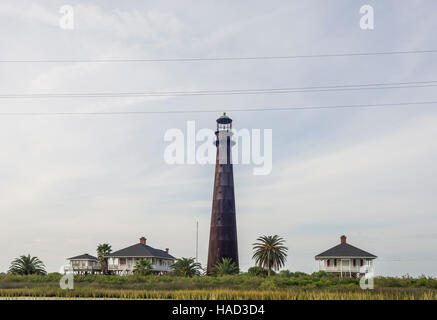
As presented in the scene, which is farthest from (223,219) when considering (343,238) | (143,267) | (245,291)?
(245,291)

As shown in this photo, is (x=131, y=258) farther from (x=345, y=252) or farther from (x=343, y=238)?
(x=343, y=238)

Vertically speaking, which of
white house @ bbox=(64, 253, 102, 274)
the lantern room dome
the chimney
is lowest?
white house @ bbox=(64, 253, 102, 274)

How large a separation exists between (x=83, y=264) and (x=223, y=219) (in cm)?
3017

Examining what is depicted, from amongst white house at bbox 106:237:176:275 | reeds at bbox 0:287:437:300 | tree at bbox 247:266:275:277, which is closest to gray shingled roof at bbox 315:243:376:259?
tree at bbox 247:266:275:277

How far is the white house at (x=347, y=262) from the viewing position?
6412 cm

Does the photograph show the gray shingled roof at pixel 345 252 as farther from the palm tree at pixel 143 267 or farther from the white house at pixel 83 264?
the white house at pixel 83 264

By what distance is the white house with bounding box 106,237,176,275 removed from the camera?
70.1 m

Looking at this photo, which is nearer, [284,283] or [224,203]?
[284,283]

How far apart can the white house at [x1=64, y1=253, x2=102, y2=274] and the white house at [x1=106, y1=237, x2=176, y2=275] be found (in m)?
6.75

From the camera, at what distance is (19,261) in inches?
2532

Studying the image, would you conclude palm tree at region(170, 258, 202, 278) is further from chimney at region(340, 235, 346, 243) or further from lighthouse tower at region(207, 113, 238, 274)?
chimney at region(340, 235, 346, 243)
